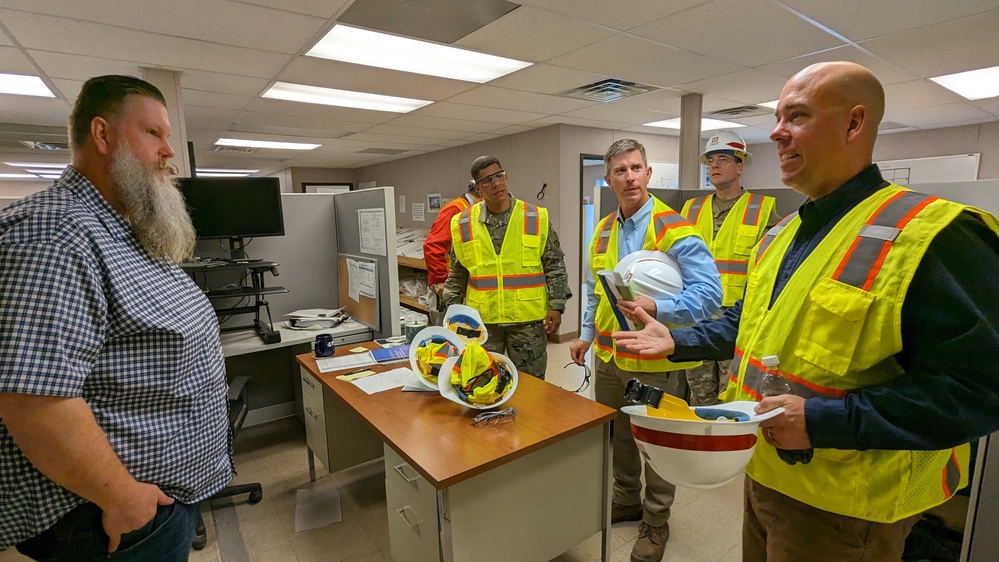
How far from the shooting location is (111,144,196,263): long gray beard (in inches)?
44.8

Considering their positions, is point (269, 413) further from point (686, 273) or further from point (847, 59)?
point (847, 59)

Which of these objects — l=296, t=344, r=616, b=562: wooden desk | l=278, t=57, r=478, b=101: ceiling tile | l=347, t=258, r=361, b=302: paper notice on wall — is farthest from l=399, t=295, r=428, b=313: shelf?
l=296, t=344, r=616, b=562: wooden desk

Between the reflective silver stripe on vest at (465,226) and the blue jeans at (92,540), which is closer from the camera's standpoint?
the blue jeans at (92,540)

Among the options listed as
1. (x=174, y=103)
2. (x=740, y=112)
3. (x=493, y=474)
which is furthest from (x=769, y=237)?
(x=740, y=112)

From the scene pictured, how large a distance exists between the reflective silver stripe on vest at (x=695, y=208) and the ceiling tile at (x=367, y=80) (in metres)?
1.82

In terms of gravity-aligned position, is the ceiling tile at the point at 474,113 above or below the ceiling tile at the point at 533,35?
above

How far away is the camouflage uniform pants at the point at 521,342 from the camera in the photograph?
2490 mm

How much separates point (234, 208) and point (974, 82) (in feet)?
18.3

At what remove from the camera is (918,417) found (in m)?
0.79

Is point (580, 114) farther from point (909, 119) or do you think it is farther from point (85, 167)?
point (85, 167)

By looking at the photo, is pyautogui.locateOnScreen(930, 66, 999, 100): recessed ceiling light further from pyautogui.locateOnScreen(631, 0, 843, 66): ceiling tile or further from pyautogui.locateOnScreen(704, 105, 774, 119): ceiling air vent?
pyautogui.locateOnScreen(631, 0, 843, 66): ceiling tile

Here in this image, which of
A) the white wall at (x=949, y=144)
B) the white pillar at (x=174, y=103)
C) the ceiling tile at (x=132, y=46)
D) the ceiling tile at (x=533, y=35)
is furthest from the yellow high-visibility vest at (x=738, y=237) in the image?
the white pillar at (x=174, y=103)

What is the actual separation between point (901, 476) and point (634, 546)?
139cm

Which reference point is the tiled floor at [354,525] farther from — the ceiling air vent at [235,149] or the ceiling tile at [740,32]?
the ceiling air vent at [235,149]
